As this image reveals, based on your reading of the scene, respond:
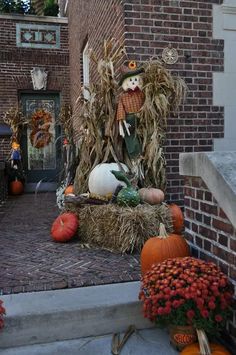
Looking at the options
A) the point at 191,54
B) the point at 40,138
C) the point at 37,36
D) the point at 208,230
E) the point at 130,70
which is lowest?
the point at 208,230

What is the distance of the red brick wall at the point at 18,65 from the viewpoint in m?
9.63

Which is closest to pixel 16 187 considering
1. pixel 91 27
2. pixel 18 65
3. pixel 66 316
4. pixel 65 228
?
pixel 18 65

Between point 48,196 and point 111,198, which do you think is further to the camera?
point 48,196

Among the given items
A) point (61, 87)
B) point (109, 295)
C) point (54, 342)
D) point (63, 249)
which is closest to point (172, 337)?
point (109, 295)

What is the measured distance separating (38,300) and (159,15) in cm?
362

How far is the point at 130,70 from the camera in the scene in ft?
13.8

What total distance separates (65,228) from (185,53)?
2.57 meters

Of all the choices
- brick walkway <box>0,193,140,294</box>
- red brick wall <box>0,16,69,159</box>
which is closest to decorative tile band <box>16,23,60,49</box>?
red brick wall <box>0,16,69,159</box>

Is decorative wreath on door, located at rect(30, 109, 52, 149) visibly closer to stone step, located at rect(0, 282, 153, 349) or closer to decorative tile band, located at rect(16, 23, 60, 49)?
decorative tile band, located at rect(16, 23, 60, 49)

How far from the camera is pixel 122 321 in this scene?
2301 millimetres

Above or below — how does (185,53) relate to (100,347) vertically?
above

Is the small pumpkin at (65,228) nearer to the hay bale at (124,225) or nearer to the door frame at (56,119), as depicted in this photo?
the hay bale at (124,225)

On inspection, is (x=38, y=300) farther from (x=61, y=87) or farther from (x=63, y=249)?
(x=61, y=87)

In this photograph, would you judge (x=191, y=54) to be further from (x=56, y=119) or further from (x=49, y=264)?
(x=56, y=119)
